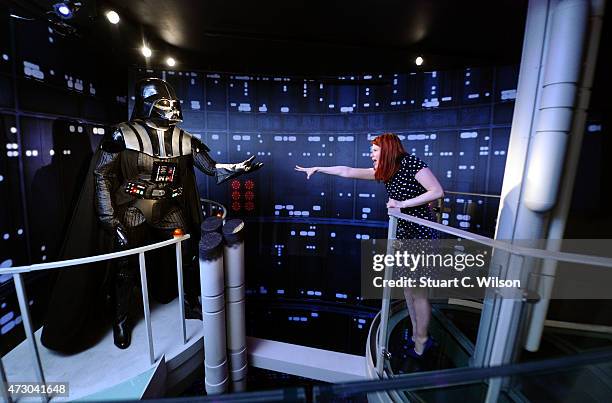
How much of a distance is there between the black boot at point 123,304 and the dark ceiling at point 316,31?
6.82 ft

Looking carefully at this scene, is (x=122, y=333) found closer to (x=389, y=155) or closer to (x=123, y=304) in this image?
(x=123, y=304)

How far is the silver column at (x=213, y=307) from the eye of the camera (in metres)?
1.91

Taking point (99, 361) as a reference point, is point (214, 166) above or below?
above

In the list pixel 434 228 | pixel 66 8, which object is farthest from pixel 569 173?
pixel 66 8

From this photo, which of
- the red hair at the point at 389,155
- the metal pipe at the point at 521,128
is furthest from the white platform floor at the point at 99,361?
the metal pipe at the point at 521,128

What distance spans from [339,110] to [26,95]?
3.71 metres

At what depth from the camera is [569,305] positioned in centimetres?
258

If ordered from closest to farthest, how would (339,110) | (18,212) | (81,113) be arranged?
1. (18,212)
2. (81,113)
3. (339,110)

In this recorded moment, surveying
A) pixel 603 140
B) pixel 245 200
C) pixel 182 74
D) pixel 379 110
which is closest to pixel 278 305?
pixel 245 200

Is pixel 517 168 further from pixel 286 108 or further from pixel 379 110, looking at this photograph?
pixel 286 108

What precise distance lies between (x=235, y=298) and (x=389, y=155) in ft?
4.92

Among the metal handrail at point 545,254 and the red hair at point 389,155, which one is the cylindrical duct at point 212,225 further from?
the metal handrail at point 545,254

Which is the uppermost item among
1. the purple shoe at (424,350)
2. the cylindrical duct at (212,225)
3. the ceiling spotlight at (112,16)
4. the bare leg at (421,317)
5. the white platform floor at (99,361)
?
the ceiling spotlight at (112,16)

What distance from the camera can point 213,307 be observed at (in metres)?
1.96
